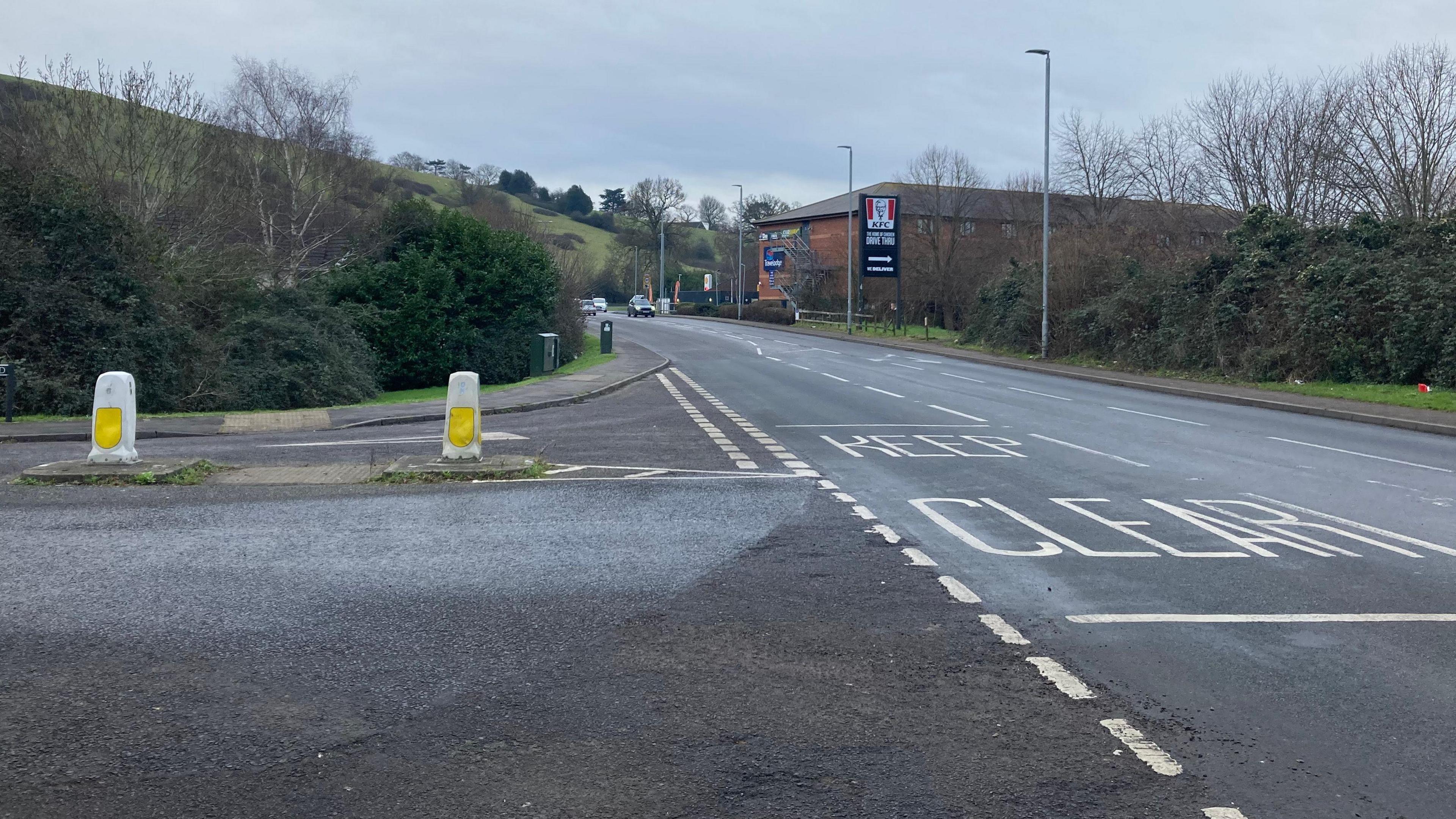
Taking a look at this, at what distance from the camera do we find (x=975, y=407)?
21.1m

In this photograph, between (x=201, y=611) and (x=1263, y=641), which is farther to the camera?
(x=201, y=611)

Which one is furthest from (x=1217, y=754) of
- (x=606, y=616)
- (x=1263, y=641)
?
(x=606, y=616)

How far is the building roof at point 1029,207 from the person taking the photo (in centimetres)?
4569

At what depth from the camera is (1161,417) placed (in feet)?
65.1

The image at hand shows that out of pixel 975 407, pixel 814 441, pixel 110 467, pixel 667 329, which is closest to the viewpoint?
pixel 110 467

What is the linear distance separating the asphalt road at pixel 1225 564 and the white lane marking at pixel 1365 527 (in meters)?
0.03

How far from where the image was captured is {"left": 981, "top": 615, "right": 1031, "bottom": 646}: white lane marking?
19.3ft

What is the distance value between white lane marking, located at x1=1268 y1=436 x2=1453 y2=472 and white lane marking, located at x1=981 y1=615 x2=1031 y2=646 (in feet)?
31.2

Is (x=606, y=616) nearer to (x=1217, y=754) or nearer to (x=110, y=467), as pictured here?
(x=1217, y=754)

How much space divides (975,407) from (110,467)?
14571mm

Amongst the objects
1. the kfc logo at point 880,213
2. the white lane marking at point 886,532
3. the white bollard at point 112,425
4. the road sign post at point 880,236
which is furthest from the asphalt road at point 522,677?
the kfc logo at point 880,213

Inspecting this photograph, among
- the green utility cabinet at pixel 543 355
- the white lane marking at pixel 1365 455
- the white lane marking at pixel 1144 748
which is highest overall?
the green utility cabinet at pixel 543 355

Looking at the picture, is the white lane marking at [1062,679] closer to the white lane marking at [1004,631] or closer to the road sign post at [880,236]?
the white lane marking at [1004,631]

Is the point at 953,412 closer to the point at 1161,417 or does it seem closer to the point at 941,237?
the point at 1161,417
